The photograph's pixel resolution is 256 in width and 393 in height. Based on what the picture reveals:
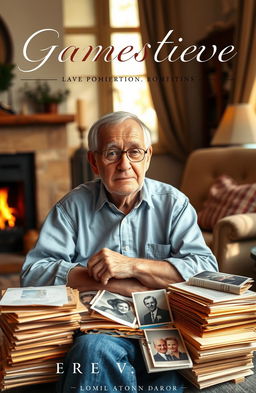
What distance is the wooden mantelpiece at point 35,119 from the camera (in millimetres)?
3512

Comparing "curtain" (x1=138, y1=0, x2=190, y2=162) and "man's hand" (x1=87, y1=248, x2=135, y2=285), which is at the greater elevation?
"curtain" (x1=138, y1=0, x2=190, y2=162)

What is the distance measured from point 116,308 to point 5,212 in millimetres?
2794

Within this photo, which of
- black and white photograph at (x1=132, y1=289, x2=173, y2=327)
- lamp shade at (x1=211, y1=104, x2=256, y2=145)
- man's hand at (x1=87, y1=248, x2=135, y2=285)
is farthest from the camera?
lamp shade at (x1=211, y1=104, x2=256, y2=145)

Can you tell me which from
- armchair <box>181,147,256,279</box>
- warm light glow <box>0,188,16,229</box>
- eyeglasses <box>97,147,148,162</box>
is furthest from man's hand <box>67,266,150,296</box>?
warm light glow <box>0,188,16,229</box>

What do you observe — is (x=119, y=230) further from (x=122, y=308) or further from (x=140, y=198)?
(x=122, y=308)

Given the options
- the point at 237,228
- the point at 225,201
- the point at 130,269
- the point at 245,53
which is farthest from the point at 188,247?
the point at 245,53

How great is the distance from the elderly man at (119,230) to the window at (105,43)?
3.05 m

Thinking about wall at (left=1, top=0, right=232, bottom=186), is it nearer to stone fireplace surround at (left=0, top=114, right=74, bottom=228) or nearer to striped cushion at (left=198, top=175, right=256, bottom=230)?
stone fireplace surround at (left=0, top=114, right=74, bottom=228)

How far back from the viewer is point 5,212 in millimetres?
3770

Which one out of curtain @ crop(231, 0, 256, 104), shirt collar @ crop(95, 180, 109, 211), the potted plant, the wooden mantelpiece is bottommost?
shirt collar @ crop(95, 180, 109, 211)

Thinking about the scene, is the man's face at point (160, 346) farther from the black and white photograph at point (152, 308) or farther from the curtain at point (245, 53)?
the curtain at point (245, 53)

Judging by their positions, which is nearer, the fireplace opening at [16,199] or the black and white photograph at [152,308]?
the black and white photograph at [152,308]

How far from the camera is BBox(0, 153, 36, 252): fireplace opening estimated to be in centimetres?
370

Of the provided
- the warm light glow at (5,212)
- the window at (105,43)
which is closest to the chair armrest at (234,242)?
the warm light glow at (5,212)
